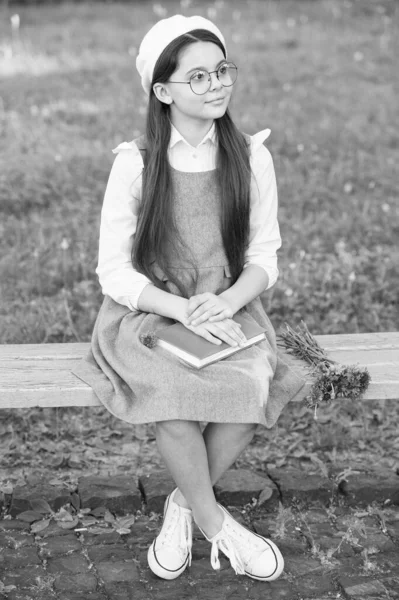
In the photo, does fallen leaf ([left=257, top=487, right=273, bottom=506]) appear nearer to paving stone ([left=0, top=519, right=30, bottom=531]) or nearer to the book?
the book

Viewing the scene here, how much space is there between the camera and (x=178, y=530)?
291cm

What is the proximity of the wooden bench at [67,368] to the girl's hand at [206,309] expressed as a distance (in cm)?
34

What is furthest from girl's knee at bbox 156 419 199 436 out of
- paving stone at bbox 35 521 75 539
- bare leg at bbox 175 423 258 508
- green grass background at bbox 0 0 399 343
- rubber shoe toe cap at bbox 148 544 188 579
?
green grass background at bbox 0 0 399 343

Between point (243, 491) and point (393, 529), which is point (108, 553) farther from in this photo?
point (393, 529)

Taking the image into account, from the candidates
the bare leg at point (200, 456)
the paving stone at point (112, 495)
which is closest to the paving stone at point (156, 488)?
the paving stone at point (112, 495)

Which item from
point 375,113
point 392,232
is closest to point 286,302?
point 392,232

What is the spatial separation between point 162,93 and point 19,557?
1551 millimetres

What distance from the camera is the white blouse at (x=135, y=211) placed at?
9.89 ft

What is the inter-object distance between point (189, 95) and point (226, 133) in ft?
0.72

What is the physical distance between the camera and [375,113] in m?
6.37

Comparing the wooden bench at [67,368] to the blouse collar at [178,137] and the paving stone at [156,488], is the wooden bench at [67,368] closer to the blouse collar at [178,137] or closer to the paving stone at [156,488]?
the paving stone at [156,488]

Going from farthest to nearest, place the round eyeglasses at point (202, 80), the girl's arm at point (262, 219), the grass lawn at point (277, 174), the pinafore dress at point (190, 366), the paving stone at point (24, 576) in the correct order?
the grass lawn at point (277, 174) < the girl's arm at point (262, 219) < the round eyeglasses at point (202, 80) < the paving stone at point (24, 576) < the pinafore dress at point (190, 366)

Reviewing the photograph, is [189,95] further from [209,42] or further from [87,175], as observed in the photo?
[87,175]

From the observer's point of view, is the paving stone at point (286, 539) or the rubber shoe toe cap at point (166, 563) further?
the paving stone at point (286, 539)
